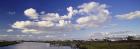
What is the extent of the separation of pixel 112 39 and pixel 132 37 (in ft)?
27.4

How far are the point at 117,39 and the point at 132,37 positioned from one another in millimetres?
6516

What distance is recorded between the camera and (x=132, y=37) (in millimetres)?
86625

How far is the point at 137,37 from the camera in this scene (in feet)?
273

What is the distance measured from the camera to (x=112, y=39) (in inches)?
3410

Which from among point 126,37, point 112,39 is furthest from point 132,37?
point 112,39

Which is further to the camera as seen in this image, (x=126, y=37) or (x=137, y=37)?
(x=126, y=37)

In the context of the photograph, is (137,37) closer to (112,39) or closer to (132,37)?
(132,37)

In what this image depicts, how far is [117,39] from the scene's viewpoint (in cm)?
8581

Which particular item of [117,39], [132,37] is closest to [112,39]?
[117,39]

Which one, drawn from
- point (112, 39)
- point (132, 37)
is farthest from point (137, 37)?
point (112, 39)

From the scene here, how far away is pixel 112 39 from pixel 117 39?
2061mm

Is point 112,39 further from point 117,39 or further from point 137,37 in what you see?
point 137,37

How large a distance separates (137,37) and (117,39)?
7.89 metres

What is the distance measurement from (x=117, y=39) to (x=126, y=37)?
18.1 ft
